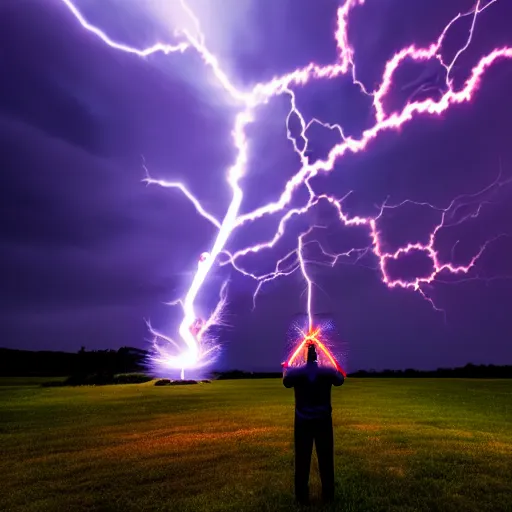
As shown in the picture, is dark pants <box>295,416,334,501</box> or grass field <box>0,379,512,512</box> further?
grass field <box>0,379,512,512</box>

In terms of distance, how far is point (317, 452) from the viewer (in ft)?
21.8

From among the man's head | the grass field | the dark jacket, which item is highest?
the man's head

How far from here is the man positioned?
6602 millimetres

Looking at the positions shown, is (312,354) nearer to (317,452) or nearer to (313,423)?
(313,423)

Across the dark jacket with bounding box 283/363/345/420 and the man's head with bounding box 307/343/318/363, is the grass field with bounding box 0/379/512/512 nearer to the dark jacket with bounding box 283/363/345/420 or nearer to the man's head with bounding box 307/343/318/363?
the dark jacket with bounding box 283/363/345/420

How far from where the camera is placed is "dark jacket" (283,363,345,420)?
21.8ft

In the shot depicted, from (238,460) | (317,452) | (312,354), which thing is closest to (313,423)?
(317,452)

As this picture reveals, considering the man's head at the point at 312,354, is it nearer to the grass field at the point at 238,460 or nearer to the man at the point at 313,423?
the man at the point at 313,423

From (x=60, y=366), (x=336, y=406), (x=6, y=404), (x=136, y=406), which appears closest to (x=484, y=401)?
(x=336, y=406)

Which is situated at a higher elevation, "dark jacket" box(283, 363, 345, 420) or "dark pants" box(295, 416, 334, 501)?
"dark jacket" box(283, 363, 345, 420)

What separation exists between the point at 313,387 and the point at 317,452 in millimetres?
961

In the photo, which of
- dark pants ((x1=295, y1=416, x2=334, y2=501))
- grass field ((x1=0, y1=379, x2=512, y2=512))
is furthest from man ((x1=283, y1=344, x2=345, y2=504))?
grass field ((x1=0, y1=379, x2=512, y2=512))

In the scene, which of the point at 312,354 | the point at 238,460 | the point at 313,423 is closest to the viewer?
the point at 313,423

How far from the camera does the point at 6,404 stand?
21391 mm
